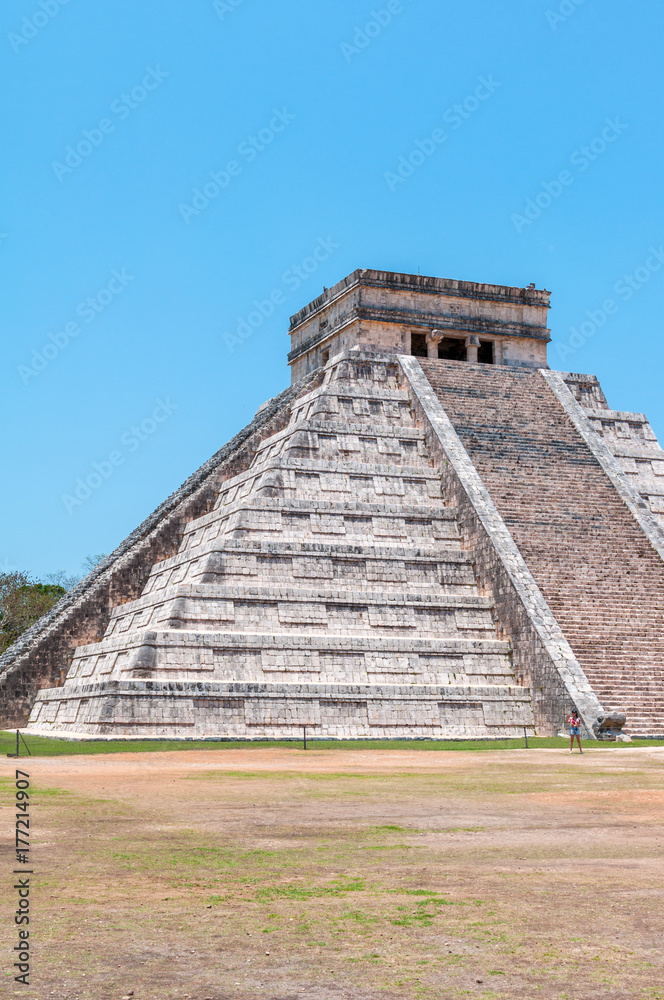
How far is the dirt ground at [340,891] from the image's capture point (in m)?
4.38

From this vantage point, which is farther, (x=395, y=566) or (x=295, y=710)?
(x=395, y=566)

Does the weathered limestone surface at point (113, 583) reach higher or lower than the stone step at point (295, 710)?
higher

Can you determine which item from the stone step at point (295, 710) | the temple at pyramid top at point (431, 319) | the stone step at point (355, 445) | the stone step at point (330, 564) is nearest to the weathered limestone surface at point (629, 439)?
the temple at pyramid top at point (431, 319)

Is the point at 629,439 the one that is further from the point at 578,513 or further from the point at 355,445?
the point at 355,445

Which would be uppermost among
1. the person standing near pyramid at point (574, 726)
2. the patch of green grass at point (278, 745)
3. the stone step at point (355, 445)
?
the stone step at point (355, 445)

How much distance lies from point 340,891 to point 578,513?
17753mm

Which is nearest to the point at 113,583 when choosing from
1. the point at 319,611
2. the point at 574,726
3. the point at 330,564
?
the point at 330,564

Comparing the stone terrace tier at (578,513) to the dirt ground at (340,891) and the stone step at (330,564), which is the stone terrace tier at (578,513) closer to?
the stone step at (330,564)

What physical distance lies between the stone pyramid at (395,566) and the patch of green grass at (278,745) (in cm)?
40

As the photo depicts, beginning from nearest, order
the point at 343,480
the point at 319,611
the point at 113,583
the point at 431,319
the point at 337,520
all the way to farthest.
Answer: the point at 319,611
the point at 337,520
the point at 343,480
the point at 113,583
the point at 431,319

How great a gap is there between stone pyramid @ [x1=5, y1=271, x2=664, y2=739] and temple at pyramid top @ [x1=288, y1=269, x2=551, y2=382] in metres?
0.05

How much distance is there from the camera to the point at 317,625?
19406 millimetres

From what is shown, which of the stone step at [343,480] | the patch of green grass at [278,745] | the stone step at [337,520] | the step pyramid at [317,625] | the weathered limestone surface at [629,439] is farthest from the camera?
the weathered limestone surface at [629,439]

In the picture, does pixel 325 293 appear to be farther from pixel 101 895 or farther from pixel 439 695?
pixel 101 895
